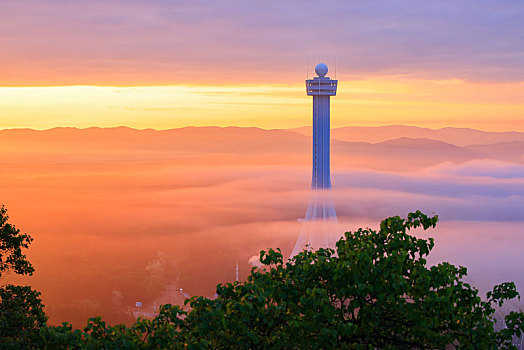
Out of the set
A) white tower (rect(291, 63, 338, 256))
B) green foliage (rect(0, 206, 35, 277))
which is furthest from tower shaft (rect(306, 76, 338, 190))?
green foliage (rect(0, 206, 35, 277))

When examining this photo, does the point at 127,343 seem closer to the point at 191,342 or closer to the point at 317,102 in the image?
the point at 191,342

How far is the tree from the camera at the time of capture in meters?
30.5

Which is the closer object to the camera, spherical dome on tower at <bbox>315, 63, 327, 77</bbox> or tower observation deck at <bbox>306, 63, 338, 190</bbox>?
tower observation deck at <bbox>306, 63, 338, 190</bbox>

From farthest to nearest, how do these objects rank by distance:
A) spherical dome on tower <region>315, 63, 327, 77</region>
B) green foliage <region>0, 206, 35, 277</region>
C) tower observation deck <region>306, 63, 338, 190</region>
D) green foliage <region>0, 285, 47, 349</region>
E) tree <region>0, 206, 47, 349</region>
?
spherical dome on tower <region>315, 63, 327, 77</region>, tower observation deck <region>306, 63, 338, 190</region>, green foliage <region>0, 206, 35, 277</region>, tree <region>0, 206, 47, 349</region>, green foliage <region>0, 285, 47, 349</region>

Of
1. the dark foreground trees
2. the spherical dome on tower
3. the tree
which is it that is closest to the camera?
the dark foreground trees

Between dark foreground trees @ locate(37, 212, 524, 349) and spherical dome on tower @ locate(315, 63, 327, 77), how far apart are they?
97.6 meters

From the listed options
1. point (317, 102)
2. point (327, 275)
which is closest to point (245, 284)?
point (327, 275)

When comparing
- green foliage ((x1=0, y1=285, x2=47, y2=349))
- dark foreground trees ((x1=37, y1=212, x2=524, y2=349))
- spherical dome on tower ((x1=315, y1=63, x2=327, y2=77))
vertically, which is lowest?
green foliage ((x1=0, y1=285, x2=47, y2=349))

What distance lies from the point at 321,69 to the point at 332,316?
101836mm

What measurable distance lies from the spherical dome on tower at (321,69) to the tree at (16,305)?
91.8 metres

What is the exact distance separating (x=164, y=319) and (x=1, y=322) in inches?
389

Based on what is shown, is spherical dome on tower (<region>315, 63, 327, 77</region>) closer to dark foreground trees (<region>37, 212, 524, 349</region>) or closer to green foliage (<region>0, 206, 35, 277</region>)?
green foliage (<region>0, 206, 35, 277</region>)

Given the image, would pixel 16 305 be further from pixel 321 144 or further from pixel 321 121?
pixel 321 144

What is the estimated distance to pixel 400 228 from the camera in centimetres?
2728
